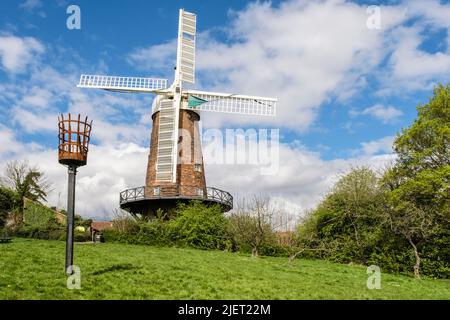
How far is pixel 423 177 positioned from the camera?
67.7 feet

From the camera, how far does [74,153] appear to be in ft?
34.3

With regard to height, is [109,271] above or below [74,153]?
below

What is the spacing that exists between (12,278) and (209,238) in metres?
17.4

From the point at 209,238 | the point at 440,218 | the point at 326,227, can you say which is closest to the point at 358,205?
the point at 326,227

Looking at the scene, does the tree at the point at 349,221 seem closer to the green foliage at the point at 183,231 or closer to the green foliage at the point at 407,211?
the green foliage at the point at 407,211

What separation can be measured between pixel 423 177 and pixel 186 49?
1961cm

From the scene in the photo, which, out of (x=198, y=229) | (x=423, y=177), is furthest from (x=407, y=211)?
(x=198, y=229)

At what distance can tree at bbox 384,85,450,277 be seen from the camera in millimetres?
19938

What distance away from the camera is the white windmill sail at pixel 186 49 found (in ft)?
105

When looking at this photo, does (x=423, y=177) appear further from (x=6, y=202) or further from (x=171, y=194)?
(x=6, y=202)

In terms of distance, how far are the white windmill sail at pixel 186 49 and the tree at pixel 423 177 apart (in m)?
15.8

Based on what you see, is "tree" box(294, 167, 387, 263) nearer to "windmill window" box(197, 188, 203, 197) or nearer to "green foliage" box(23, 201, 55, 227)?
"windmill window" box(197, 188, 203, 197)

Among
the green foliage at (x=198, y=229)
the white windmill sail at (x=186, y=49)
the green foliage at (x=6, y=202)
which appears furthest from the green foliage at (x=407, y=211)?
the green foliage at (x=6, y=202)
